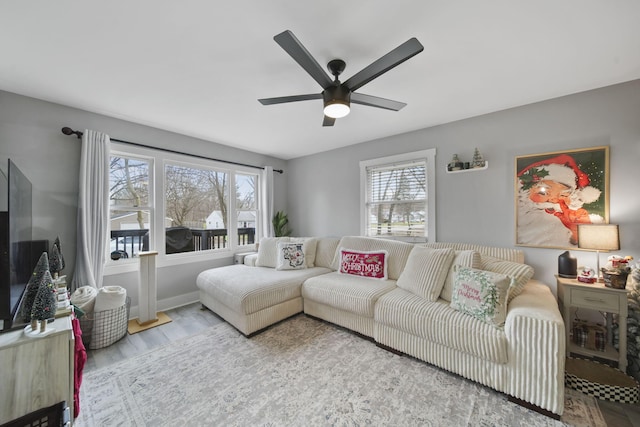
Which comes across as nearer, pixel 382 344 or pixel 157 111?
pixel 382 344

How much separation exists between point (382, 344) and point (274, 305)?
120 cm

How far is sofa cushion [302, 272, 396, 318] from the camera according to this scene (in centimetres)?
236

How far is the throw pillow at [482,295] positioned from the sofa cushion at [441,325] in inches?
2.2

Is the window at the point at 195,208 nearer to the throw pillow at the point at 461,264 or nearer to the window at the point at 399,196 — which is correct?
the window at the point at 399,196

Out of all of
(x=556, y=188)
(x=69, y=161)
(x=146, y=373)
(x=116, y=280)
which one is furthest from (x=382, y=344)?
(x=69, y=161)

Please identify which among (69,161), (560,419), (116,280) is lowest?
(560,419)

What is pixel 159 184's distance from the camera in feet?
10.6

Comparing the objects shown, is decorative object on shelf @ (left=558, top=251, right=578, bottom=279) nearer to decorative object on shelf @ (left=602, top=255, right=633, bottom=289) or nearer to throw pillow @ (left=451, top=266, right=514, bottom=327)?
decorative object on shelf @ (left=602, top=255, right=633, bottom=289)

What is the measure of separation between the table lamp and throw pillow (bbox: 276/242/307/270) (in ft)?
9.47

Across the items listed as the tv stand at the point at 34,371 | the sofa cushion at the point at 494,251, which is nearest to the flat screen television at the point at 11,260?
the tv stand at the point at 34,371

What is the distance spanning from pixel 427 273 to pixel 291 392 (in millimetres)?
1564

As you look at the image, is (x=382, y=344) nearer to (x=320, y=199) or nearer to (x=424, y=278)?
(x=424, y=278)

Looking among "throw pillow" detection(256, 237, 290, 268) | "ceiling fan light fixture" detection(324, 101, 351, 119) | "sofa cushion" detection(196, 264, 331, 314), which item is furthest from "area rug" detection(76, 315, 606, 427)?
"ceiling fan light fixture" detection(324, 101, 351, 119)

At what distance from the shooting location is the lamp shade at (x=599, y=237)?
1.93 m
